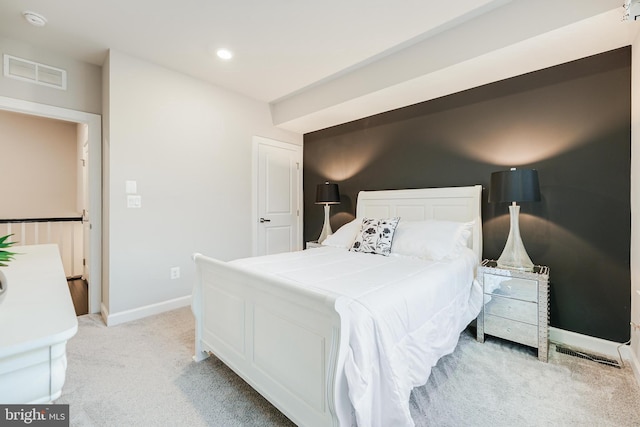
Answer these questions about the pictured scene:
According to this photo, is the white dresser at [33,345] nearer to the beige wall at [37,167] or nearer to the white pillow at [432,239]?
the white pillow at [432,239]

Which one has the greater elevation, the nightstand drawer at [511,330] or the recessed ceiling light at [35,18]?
the recessed ceiling light at [35,18]

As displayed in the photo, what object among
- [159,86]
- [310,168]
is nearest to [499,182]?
[310,168]

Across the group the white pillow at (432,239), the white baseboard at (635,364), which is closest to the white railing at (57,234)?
the white pillow at (432,239)

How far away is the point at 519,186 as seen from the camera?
2221mm

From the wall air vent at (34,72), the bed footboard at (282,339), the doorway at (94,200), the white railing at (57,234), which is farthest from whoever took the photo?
the white railing at (57,234)

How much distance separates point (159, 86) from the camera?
9.90ft

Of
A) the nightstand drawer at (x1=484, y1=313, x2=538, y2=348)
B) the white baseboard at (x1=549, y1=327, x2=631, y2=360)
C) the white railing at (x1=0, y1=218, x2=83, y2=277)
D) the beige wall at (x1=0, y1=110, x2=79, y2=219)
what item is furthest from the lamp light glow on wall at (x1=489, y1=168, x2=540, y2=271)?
the beige wall at (x1=0, y1=110, x2=79, y2=219)

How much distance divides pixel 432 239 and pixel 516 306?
2.58 ft

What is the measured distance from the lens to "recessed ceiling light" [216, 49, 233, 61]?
272 centimetres

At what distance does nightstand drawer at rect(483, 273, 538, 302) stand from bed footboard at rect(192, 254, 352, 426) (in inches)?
66.7

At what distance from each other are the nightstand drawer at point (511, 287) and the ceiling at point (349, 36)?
1731 mm

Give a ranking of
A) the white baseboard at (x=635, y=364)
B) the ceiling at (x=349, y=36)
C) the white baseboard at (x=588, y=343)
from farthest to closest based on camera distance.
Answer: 1. the white baseboard at (x=588, y=343)
2. the ceiling at (x=349, y=36)
3. the white baseboard at (x=635, y=364)

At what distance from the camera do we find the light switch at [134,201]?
112 inches

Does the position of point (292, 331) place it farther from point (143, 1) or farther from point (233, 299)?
point (143, 1)
